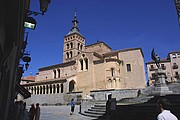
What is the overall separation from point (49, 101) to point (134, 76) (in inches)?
808

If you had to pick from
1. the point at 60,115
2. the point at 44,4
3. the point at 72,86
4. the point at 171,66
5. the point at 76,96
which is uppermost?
the point at 171,66

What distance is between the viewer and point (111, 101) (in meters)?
Result: 9.40

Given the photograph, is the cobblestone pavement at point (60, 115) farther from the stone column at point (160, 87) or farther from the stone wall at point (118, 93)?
the stone wall at point (118, 93)

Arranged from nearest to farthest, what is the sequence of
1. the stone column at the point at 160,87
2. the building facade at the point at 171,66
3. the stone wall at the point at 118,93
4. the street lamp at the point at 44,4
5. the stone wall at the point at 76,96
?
the street lamp at the point at 44,4, the stone column at the point at 160,87, the stone wall at the point at 118,93, the stone wall at the point at 76,96, the building facade at the point at 171,66

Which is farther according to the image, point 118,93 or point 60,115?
point 118,93

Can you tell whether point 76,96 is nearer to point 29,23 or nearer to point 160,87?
point 160,87

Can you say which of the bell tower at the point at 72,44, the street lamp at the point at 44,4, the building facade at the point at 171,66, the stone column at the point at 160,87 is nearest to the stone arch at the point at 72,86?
the bell tower at the point at 72,44

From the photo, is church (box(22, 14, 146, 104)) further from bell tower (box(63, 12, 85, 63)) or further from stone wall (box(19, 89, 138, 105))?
bell tower (box(63, 12, 85, 63))

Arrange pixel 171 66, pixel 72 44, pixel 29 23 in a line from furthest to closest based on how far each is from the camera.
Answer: pixel 72 44 < pixel 171 66 < pixel 29 23

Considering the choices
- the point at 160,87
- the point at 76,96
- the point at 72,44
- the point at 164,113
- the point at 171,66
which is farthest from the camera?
the point at 72,44

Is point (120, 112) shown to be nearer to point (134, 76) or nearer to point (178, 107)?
point (178, 107)

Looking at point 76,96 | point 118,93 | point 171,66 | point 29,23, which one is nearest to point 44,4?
point 29,23

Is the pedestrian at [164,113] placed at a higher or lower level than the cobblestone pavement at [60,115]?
higher

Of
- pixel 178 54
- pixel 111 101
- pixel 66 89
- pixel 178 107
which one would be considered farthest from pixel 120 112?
pixel 178 54
